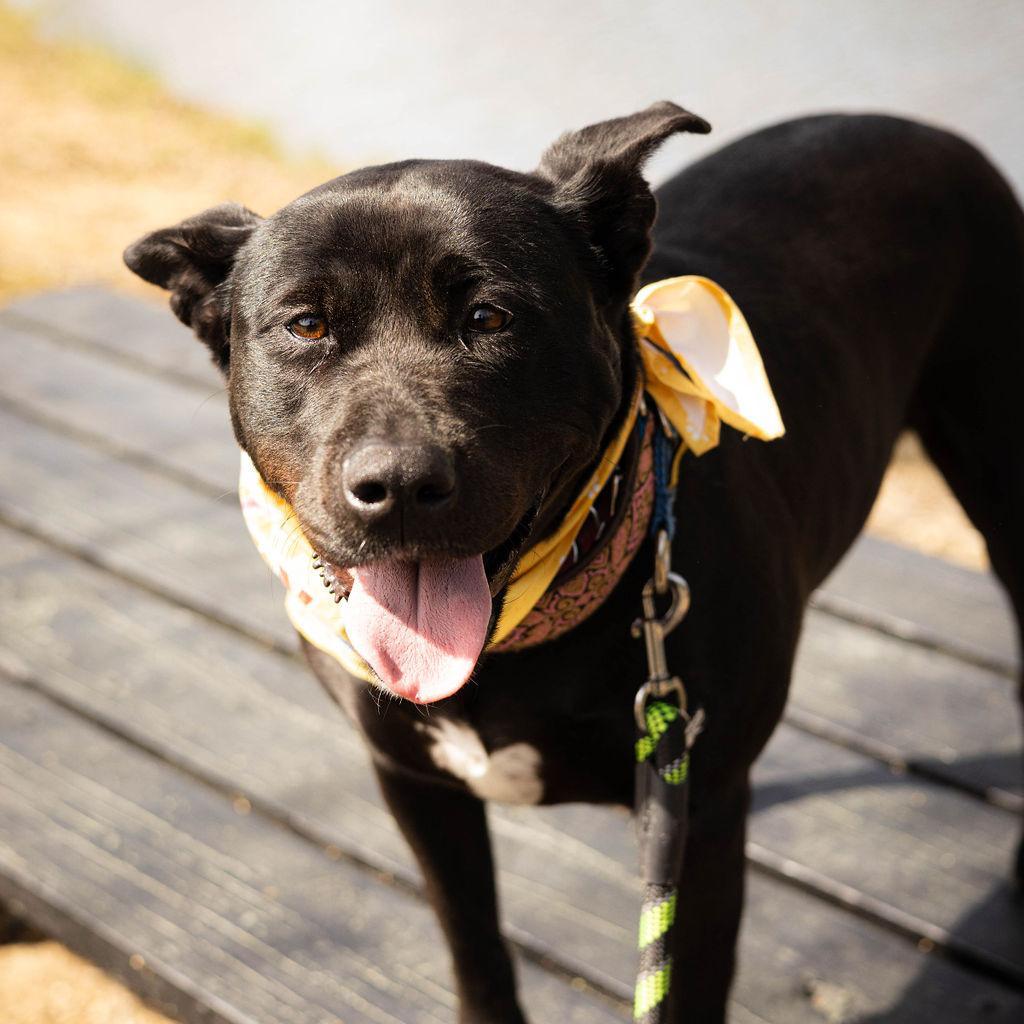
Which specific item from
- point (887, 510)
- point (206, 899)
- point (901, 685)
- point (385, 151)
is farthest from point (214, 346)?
point (385, 151)

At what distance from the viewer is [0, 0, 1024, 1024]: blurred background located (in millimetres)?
7348

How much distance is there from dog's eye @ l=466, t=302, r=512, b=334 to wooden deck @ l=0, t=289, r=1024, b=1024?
1.05 meters

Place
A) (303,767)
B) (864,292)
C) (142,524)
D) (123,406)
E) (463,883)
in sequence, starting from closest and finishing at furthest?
(463,883), (864,292), (303,767), (142,524), (123,406)

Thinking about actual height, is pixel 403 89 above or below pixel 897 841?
below

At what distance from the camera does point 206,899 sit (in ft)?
8.88

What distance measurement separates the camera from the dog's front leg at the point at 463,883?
88.3 inches

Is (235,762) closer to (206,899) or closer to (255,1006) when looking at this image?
(206,899)

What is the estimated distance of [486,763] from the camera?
198cm

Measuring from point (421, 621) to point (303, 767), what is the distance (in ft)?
4.62

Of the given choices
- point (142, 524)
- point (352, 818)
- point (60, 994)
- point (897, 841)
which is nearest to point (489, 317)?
point (352, 818)

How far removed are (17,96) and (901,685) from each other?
308 inches

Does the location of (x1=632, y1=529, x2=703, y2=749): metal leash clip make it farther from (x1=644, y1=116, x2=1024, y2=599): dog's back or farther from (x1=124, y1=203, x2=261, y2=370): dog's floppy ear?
(x1=124, y1=203, x2=261, y2=370): dog's floppy ear

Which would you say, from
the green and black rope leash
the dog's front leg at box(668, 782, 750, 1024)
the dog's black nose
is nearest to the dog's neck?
the green and black rope leash

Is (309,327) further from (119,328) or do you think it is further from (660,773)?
(119,328)
